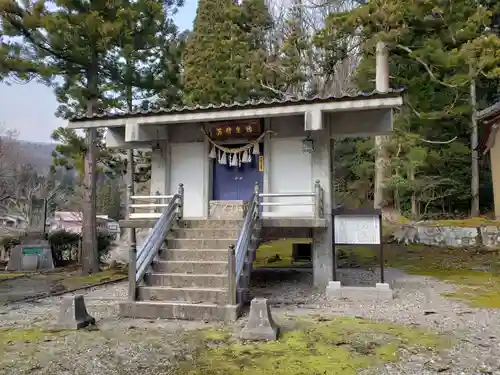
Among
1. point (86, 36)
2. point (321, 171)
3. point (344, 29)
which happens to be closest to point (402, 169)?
point (344, 29)

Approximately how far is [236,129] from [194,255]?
3504mm

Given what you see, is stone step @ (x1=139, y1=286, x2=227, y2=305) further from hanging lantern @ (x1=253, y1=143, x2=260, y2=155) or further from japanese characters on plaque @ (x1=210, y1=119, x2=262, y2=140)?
japanese characters on plaque @ (x1=210, y1=119, x2=262, y2=140)

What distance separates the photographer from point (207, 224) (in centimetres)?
939

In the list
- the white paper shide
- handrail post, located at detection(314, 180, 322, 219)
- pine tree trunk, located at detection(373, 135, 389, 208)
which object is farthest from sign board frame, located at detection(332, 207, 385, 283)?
pine tree trunk, located at detection(373, 135, 389, 208)

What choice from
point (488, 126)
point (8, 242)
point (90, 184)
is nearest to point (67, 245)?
point (8, 242)

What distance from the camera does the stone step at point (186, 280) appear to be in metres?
7.59

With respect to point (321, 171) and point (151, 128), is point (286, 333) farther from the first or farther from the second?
point (151, 128)

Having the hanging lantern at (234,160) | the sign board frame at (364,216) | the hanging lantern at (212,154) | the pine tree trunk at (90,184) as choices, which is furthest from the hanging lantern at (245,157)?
the pine tree trunk at (90,184)

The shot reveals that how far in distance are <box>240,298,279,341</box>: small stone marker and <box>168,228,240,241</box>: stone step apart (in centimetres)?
308

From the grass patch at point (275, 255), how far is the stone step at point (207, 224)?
5.60m

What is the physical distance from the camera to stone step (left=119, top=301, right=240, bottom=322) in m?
6.74

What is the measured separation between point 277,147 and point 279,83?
9788 millimetres

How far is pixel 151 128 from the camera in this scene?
10.8 m

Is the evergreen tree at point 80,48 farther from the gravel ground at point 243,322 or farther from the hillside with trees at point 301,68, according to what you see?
the gravel ground at point 243,322
